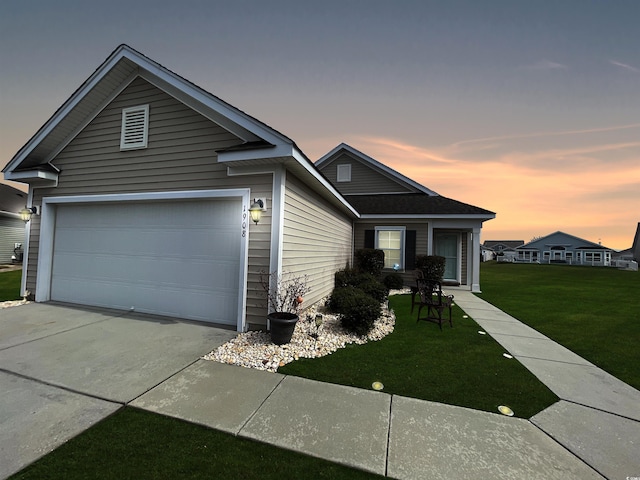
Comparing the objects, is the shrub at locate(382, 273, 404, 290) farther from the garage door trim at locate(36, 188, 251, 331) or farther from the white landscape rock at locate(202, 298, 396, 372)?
the garage door trim at locate(36, 188, 251, 331)

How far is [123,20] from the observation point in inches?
313

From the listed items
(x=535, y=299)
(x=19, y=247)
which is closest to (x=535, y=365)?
(x=535, y=299)

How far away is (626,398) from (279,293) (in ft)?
16.4

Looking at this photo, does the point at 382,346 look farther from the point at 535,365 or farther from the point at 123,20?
the point at 123,20

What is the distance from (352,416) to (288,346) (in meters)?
1.97

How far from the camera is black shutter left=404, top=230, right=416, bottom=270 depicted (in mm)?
11266

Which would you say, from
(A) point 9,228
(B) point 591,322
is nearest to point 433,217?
(B) point 591,322

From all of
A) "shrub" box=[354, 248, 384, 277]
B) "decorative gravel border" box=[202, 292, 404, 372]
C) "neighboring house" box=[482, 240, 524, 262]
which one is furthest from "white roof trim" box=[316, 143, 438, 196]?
"neighboring house" box=[482, 240, 524, 262]

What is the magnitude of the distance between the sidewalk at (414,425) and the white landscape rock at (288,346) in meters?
0.32

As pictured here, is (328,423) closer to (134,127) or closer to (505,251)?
(134,127)

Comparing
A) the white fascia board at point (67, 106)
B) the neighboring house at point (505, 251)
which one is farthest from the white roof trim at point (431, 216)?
the neighboring house at point (505, 251)

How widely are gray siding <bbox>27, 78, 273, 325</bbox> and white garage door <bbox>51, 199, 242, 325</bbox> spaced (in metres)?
0.44

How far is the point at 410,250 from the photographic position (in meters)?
11.3

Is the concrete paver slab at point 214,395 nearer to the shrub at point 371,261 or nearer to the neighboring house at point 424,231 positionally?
the shrub at point 371,261
